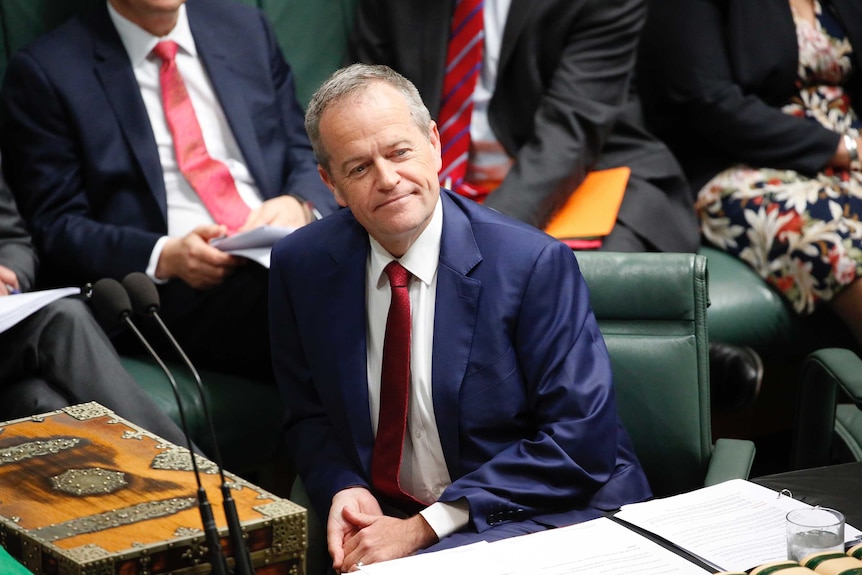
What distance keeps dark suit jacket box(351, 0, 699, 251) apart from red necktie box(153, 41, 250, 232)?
57 centimetres

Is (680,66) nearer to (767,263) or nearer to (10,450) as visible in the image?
(767,263)

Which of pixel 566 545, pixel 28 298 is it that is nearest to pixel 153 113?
pixel 28 298

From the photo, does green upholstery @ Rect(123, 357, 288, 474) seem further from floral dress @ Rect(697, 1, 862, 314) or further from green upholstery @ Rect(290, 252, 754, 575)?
floral dress @ Rect(697, 1, 862, 314)

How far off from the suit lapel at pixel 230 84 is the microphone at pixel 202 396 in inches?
57.4

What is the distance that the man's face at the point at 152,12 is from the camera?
281 centimetres

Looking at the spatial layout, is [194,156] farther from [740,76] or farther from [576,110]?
[740,76]

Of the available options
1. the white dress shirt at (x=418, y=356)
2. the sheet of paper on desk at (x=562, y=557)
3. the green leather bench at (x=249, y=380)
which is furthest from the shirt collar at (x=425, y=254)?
the green leather bench at (x=249, y=380)

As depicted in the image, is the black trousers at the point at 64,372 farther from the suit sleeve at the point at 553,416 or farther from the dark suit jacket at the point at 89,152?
the suit sleeve at the point at 553,416

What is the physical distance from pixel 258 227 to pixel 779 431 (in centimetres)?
169

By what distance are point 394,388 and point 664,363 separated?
502mm

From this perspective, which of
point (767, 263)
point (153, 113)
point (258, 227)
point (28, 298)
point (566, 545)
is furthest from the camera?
point (767, 263)

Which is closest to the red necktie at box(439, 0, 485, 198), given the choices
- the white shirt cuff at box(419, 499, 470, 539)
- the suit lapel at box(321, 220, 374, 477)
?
the suit lapel at box(321, 220, 374, 477)

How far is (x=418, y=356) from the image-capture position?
1.91 m

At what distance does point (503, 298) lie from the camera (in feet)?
6.17
